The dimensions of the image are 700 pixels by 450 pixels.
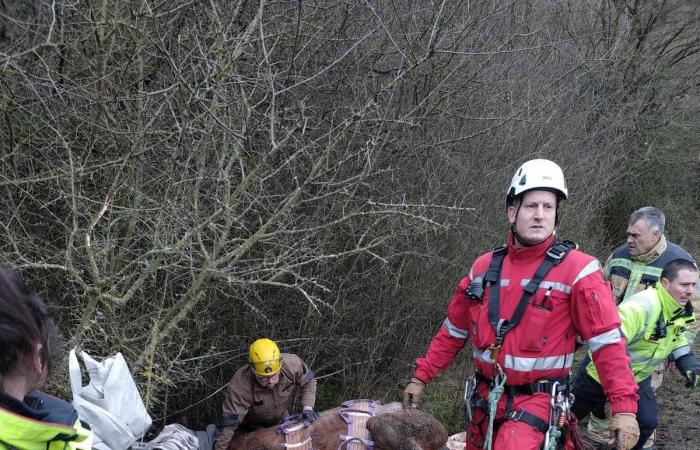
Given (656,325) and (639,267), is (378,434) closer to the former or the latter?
(656,325)

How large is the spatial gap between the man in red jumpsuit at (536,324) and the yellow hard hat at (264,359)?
1.94 meters

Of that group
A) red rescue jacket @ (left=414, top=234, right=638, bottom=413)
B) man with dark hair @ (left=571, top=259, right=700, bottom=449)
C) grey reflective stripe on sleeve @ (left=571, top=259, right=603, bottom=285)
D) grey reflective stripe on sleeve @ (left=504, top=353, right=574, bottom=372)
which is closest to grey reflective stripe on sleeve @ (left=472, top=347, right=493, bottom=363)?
red rescue jacket @ (left=414, top=234, right=638, bottom=413)

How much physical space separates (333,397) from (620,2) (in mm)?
10697

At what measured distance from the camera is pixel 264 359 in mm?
4973

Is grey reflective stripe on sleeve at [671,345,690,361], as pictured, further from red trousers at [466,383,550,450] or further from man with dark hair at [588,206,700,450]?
red trousers at [466,383,550,450]

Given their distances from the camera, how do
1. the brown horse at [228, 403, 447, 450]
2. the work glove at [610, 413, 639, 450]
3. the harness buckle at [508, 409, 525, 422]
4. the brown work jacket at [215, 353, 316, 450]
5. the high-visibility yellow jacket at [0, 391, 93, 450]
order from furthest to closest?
the brown work jacket at [215, 353, 316, 450]
the brown horse at [228, 403, 447, 450]
the harness buckle at [508, 409, 525, 422]
the work glove at [610, 413, 639, 450]
the high-visibility yellow jacket at [0, 391, 93, 450]

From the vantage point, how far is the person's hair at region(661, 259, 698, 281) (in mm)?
4593

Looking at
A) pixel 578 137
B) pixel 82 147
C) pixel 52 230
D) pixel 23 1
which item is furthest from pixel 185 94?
pixel 578 137

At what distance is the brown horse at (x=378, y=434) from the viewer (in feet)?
16.2

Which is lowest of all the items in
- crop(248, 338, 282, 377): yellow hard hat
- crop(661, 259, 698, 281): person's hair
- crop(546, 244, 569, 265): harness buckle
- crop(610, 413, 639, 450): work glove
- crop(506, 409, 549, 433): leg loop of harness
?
crop(248, 338, 282, 377): yellow hard hat

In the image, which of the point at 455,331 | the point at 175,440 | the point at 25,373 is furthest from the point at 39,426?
the point at 175,440

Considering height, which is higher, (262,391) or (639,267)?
(639,267)

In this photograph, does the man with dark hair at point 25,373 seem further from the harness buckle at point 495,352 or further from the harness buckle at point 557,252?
the harness buckle at point 557,252

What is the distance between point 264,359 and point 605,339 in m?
2.70
